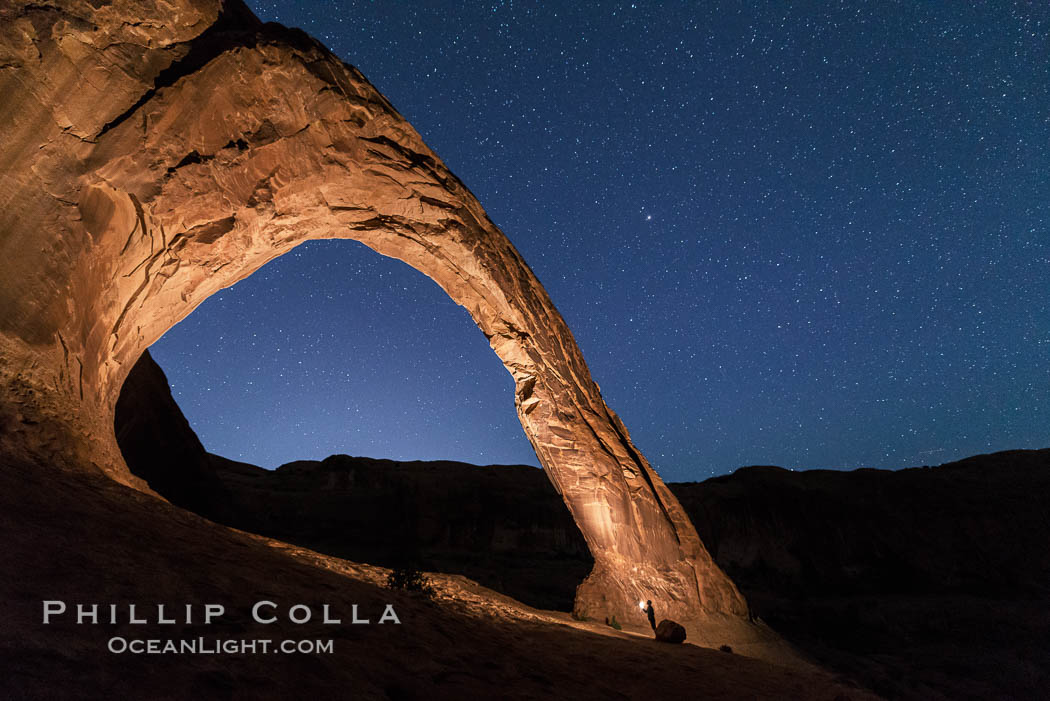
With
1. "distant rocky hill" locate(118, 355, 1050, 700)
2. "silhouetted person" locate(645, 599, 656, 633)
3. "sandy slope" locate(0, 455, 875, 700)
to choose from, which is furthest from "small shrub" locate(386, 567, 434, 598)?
"distant rocky hill" locate(118, 355, 1050, 700)

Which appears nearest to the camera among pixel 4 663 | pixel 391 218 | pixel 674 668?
pixel 4 663

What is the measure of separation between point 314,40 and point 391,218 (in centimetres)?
338

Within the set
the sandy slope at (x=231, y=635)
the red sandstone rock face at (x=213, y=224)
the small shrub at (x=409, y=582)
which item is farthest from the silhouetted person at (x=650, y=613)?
the small shrub at (x=409, y=582)

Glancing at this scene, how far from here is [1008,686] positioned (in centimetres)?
1060

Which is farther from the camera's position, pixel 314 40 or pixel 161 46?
pixel 314 40

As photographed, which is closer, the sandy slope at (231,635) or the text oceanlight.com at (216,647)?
the sandy slope at (231,635)

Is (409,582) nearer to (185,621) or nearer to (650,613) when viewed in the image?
(185,621)

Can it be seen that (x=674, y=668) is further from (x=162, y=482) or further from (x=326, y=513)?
(x=326, y=513)

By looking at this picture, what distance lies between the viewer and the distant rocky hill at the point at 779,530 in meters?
16.6

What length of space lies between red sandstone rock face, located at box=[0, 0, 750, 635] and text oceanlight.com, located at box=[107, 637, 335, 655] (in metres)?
3.78

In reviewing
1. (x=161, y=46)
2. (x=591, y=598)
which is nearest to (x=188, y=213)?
(x=161, y=46)

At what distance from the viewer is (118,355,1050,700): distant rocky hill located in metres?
16.6

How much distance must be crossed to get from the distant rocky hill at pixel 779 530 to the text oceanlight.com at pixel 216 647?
A: 587 inches

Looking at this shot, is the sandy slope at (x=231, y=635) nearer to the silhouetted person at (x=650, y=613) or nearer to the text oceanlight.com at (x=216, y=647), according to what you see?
the text oceanlight.com at (x=216, y=647)
